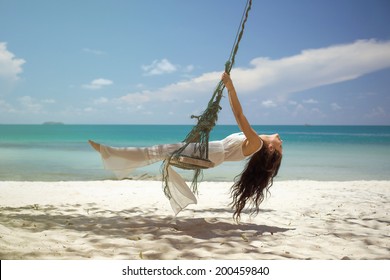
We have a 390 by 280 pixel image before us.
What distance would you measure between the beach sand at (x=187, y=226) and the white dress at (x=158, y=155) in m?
0.43

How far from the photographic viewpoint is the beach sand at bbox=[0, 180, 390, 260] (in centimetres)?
229

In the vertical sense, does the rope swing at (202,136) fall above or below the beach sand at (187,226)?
above

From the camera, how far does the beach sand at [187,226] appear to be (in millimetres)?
2293

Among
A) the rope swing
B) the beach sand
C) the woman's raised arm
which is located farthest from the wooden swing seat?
the beach sand

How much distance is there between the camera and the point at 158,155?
270cm

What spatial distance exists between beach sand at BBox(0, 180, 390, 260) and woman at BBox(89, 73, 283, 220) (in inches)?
13.0

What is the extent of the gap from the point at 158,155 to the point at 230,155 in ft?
1.73

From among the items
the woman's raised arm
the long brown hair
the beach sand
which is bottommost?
the beach sand

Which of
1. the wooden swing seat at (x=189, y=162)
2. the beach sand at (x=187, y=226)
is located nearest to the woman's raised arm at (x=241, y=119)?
the wooden swing seat at (x=189, y=162)

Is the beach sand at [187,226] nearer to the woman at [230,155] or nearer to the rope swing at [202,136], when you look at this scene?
the woman at [230,155]

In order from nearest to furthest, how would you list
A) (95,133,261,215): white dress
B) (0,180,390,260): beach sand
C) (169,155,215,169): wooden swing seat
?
(0,180,390,260): beach sand < (169,155,215,169): wooden swing seat < (95,133,261,215): white dress

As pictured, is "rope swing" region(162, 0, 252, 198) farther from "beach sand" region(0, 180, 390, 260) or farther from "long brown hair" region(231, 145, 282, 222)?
"beach sand" region(0, 180, 390, 260)

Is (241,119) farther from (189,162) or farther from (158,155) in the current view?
(158,155)
